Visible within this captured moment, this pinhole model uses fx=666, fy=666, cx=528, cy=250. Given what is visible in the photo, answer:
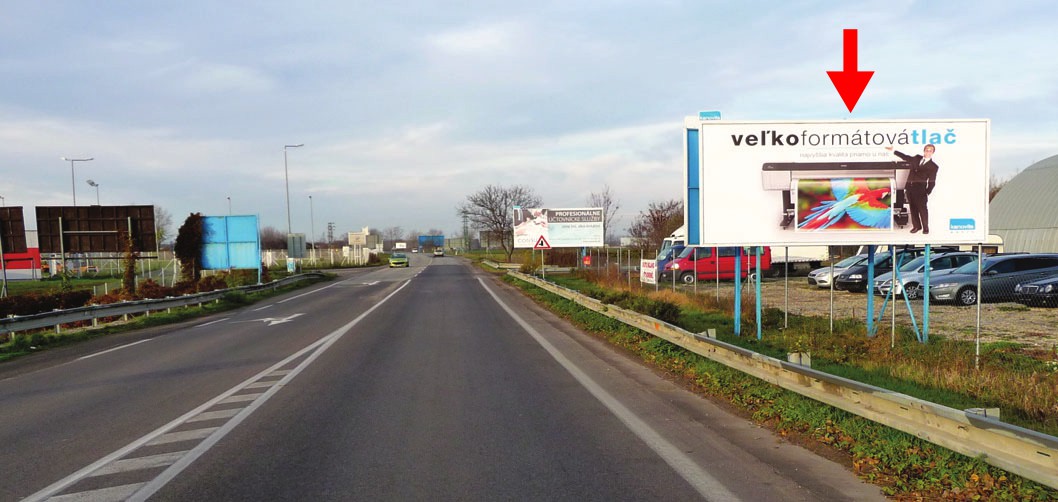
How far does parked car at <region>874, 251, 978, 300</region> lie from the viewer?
1927cm

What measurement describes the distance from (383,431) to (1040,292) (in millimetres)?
17358

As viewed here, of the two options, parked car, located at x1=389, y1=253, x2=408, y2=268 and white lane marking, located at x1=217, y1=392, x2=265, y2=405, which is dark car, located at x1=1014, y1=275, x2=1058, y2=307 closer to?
white lane marking, located at x1=217, y1=392, x2=265, y2=405

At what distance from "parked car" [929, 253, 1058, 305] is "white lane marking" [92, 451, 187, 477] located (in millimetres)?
18899

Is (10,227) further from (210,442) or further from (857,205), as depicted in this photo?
(857,205)

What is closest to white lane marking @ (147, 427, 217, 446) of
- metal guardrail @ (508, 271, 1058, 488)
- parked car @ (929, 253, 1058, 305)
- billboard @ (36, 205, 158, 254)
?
metal guardrail @ (508, 271, 1058, 488)

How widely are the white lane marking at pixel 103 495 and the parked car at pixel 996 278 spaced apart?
19.4m

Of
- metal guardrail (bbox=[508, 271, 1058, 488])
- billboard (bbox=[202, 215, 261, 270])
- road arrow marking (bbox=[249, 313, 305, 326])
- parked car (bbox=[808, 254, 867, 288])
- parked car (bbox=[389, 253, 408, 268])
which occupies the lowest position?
parked car (bbox=[389, 253, 408, 268])

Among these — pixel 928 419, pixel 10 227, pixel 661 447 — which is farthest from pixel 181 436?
pixel 10 227

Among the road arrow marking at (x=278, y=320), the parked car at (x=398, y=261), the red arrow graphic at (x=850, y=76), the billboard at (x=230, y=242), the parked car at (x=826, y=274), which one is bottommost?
the parked car at (x=398, y=261)

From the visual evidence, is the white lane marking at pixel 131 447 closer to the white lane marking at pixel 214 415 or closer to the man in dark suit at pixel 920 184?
the white lane marking at pixel 214 415

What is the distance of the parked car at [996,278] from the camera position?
17.9 m

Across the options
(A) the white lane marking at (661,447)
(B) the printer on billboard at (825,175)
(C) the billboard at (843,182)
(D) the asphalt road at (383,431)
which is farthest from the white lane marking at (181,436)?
(B) the printer on billboard at (825,175)

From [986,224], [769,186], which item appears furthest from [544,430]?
[986,224]

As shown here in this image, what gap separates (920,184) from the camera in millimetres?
11180
